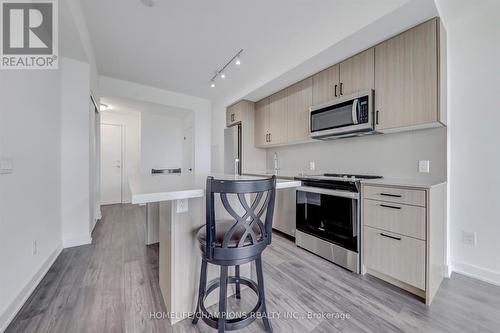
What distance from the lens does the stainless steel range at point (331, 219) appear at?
198 cm

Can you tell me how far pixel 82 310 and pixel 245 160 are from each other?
9.58ft

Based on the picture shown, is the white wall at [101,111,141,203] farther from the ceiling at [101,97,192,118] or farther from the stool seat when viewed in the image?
the stool seat

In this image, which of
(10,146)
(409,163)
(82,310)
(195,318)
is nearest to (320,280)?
(195,318)

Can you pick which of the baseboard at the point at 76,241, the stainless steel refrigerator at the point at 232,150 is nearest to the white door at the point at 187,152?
the stainless steel refrigerator at the point at 232,150

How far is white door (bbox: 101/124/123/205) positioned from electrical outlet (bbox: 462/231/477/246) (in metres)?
6.34

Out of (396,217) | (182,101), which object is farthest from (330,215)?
(182,101)

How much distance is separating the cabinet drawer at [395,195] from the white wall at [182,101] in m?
3.27

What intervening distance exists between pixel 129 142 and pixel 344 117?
5.25m

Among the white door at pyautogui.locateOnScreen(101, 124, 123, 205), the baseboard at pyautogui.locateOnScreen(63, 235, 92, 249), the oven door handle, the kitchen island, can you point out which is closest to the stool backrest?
the kitchen island

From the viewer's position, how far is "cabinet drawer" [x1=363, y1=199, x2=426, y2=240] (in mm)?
1582

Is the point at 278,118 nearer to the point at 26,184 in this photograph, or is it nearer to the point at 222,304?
the point at 222,304

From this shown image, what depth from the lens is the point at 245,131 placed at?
3.93 m

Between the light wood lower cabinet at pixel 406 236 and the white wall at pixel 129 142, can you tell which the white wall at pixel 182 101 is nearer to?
the white wall at pixel 129 142

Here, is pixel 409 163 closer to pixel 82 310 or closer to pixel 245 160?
pixel 245 160
